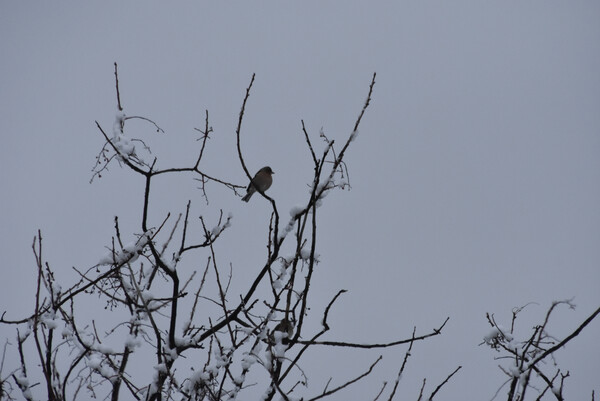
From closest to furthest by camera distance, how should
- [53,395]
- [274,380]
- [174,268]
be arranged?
[274,380] → [53,395] → [174,268]

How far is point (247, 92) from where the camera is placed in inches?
104

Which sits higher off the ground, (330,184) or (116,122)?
(116,122)

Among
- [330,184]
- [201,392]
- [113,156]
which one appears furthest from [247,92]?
[201,392]

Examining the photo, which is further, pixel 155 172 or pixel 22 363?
pixel 155 172

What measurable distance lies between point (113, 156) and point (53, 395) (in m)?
1.35

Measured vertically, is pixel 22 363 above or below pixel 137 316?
below

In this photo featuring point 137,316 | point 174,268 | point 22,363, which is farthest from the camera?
point 137,316

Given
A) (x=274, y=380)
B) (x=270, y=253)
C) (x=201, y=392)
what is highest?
(x=270, y=253)

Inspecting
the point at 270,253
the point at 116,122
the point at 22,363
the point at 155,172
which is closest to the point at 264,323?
the point at 270,253

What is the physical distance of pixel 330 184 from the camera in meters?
2.85

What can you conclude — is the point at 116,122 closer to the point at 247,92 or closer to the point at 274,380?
the point at 247,92

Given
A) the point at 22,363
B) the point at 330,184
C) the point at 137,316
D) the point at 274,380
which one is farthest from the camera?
the point at 137,316

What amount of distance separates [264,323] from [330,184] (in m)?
0.83

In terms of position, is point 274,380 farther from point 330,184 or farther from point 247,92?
point 247,92
